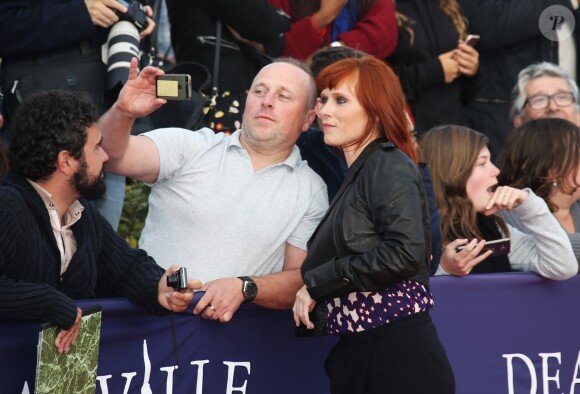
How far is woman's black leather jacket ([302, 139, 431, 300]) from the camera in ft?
14.1

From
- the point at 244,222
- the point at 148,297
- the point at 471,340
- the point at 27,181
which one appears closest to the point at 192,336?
the point at 148,297

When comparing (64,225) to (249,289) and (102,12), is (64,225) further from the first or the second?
(102,12)

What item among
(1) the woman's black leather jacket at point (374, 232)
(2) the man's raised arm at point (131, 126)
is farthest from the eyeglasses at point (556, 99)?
(2) the man's raised arm at point (131, 126)

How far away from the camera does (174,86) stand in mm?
4723

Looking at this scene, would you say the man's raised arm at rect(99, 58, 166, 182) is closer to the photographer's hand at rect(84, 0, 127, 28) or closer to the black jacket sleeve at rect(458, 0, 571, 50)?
the photographer's hand at rect(84, 0, 127, 28)

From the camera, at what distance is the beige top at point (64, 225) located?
4637 mm

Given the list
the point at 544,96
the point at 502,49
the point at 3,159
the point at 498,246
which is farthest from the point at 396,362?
the point at 502,49

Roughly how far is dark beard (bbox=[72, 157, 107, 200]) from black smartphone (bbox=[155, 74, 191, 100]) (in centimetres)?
45

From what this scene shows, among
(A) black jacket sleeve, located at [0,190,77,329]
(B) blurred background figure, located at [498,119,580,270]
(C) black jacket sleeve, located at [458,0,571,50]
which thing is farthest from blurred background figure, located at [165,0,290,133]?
(A) black jacket sleeve, located at [0,190,77,329]

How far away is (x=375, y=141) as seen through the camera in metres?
4.73

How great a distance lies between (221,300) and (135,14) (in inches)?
80.3

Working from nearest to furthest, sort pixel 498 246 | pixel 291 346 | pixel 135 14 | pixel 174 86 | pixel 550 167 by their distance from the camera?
pixel 174 86
pixel 291 346
pixel 498 246
pixel 135 14
pixel 550 167

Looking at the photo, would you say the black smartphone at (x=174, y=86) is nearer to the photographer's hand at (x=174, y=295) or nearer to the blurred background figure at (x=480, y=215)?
the photographer's hand at (x=174, y=295)

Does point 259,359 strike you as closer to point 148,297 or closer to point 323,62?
point 148,297
